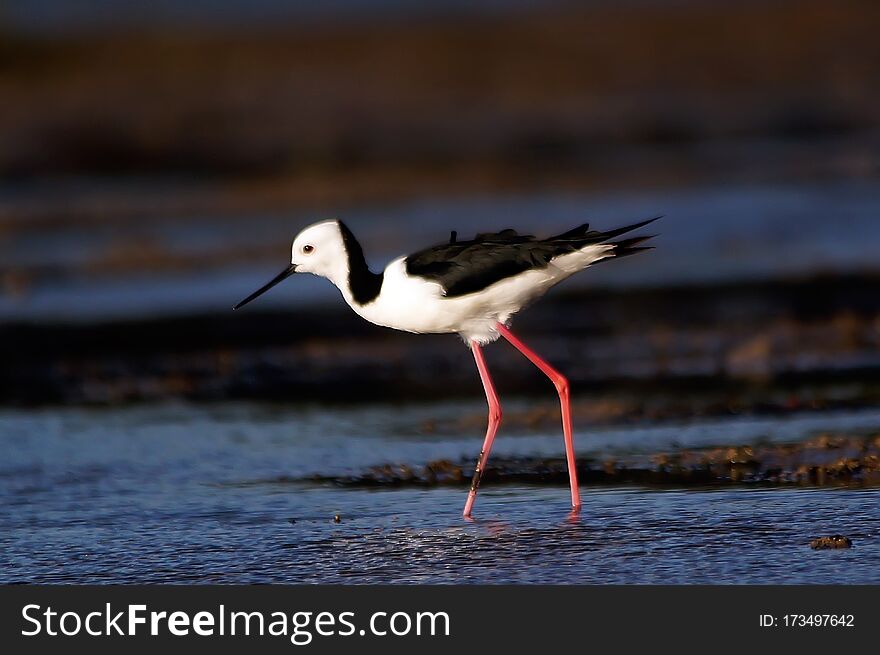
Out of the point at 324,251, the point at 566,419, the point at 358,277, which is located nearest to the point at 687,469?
the point at 566,419

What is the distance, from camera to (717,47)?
2545 centimetres

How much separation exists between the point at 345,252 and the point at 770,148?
13.6m

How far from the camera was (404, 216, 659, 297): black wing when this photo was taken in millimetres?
7176

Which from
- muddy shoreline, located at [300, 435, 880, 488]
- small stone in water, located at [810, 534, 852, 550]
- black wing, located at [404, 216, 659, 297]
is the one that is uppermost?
black wing, located at [404, 216, 659, 297]

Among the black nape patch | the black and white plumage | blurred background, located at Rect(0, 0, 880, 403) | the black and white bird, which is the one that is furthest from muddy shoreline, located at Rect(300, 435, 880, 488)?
blurred background, located at Rect(0, 0, 880, 403)

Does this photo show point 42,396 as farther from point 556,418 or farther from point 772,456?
point 772,456

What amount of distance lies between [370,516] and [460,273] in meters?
1.09

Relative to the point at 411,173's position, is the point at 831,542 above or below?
below

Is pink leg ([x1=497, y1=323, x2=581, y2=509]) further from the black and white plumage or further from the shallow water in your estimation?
the black and white plumage

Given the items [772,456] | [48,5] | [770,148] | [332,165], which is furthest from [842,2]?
[772,456]

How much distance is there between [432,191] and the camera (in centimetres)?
1883

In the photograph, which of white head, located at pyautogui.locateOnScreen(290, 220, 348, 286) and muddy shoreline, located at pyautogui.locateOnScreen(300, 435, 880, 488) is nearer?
muddy shoreline, located at pyautogui.locateOnScreen(300, 435, 880, 488)

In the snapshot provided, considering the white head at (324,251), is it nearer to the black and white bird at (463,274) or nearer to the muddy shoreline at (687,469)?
the black and white bird at (463,274)

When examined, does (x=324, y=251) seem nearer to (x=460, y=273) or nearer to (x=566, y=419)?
(x=460, y=273)
